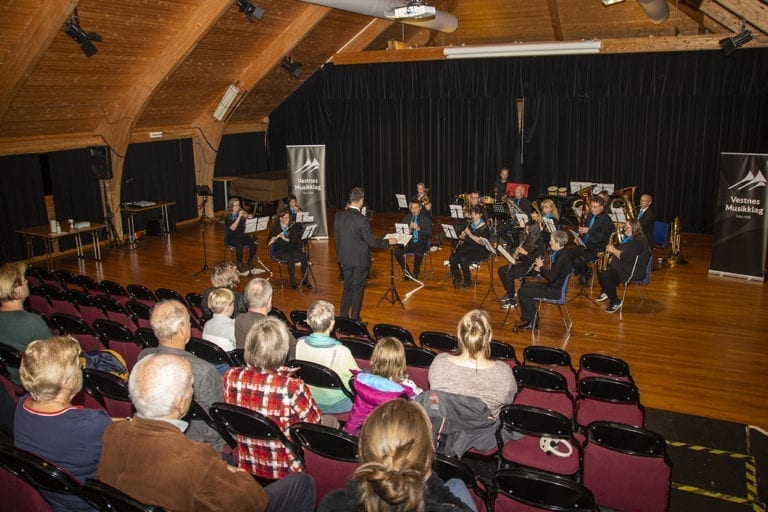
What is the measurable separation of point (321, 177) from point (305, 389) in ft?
34.7

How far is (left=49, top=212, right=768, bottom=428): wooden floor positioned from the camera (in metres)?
6.95

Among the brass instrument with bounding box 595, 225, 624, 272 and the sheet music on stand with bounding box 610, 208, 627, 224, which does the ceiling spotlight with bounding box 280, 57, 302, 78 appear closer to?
the sheet music on stand with bounding box 610, 208, 627, 224

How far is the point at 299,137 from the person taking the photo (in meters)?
20.1

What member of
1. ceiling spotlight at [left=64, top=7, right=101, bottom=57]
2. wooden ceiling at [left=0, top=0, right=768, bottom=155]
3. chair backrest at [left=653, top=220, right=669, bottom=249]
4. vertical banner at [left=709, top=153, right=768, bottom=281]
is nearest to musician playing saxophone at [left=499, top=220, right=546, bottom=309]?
chair backrest at [left=653, top=220, right=669, bottom=249]

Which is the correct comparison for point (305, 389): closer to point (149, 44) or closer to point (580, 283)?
point (580, 283)

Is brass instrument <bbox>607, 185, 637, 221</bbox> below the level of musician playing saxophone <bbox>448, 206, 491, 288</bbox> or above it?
above

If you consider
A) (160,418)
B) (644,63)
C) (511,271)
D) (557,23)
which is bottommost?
(511,271)

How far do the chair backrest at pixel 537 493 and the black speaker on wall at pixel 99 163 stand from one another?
13.0 m

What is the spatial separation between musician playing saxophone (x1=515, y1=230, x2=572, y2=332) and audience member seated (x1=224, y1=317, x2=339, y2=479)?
5236 mm

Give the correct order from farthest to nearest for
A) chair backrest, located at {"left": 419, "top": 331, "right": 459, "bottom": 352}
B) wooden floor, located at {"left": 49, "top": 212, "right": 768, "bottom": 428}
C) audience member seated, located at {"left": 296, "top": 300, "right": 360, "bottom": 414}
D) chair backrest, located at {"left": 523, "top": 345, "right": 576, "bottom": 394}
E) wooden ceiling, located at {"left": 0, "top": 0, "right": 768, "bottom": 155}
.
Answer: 1. wooden ceiling, located at {"left": 0, "top": 0, "right": 768, "bottom": 155}
2. wooden floor, located at {"left": 49, "top": 212, "right": 768, "bottom": 428}
3. chair backrest, located at {"left": 419, "top": 331, "right": 459, "bottom": 352}
4. chair backrest, located at {"left": 523, "top": 345, "right": 576, "bottom": 394}
5. audience member seated, located at {"left": 296, "top": 300, "right": 360, "bottom": 414}

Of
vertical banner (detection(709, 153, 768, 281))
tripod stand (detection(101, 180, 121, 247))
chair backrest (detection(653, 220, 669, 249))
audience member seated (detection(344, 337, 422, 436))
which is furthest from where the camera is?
tripod stand (detection(101, 180, 121, 247))

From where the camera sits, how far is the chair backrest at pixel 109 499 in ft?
8.48

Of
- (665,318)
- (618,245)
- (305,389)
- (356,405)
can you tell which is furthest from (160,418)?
(618,245)

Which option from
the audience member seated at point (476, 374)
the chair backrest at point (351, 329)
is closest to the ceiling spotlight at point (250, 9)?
the chair backrest at point (351, 329)
